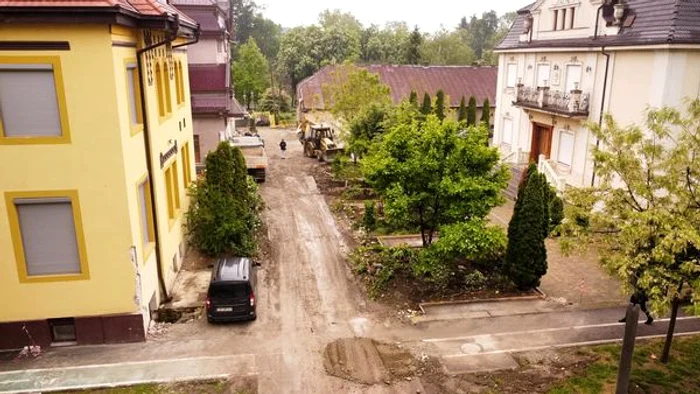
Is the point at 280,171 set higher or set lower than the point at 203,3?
lower

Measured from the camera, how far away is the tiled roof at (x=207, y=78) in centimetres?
3080

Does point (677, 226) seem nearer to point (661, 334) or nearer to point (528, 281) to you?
point (661, 334)

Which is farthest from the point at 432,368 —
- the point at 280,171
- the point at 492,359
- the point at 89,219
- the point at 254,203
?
the point at 280,171

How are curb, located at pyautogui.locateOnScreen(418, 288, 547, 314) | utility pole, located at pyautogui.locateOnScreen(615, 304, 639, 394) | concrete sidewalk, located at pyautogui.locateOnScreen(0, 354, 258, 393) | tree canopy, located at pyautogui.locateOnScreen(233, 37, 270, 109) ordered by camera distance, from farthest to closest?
1. tree canopy, located at pyautogui.locateOnScreen(233, 37, 270, 109)
2. curb, located at pyautogui.locateOnScreen(418, 288, 547, 314)
3. concrete sidewalk, located at pyautogui.locateOnScreen(0, 354, 258, 393)
4. utility pole, located at pyautogui.locateOnScreen(615, 304, 639, 394)

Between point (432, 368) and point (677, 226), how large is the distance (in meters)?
6.28

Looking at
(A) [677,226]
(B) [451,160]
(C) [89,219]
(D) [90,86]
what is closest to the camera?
(A) [677,226]

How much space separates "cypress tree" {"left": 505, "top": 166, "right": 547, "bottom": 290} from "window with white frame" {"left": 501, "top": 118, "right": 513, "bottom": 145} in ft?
61.1

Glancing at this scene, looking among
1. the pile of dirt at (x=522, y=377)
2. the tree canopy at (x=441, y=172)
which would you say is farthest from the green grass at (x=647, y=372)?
the tree canopy at (x=441, y=172)

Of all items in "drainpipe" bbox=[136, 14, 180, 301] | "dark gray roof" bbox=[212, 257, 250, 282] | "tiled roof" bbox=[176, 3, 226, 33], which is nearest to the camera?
"drainpipe" bbox=[136, 14, 180, 301]

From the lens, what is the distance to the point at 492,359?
1352 centimetres

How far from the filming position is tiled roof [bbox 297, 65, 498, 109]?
5116cm

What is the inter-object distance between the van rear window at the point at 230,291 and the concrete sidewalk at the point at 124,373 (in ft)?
6.36

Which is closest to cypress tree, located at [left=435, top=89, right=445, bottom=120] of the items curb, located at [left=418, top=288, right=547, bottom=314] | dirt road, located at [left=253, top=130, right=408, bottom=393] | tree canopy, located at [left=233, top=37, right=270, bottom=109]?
dirt road, located at [left=253, top=130, right=408, bottom=393]

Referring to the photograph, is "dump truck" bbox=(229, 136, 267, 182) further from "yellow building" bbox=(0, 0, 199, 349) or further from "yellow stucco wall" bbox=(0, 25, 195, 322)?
"yellow stucco wall" bbox=(0, 25, 195, 322)
